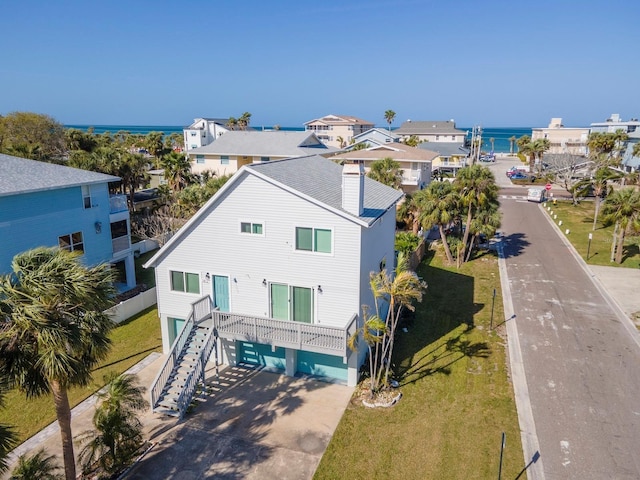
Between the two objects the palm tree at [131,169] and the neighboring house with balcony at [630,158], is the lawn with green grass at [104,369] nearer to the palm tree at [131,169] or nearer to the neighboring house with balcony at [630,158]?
the palm tree at [131,169]

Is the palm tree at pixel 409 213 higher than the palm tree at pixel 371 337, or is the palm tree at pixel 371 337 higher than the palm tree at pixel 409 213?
the palm tree at pixel 409 213

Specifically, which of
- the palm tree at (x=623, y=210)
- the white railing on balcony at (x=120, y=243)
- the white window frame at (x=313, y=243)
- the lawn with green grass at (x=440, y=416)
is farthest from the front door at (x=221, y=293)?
the palm tree at (x=623, y=210)

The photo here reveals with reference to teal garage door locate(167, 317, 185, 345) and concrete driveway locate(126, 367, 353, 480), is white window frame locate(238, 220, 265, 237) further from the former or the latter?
concrete driveway locate(126, 367, 353, 480)

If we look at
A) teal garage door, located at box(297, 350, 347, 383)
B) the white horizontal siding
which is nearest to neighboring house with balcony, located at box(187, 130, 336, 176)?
the white horizontal siding

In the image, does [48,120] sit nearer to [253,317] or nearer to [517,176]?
[253,317]

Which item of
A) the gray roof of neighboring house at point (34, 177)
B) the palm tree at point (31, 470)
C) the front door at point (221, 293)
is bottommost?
the palm tree at point (31, 470)

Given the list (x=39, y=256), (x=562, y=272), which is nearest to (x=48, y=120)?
(x=39, y=256)

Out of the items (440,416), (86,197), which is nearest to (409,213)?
(440,416)
